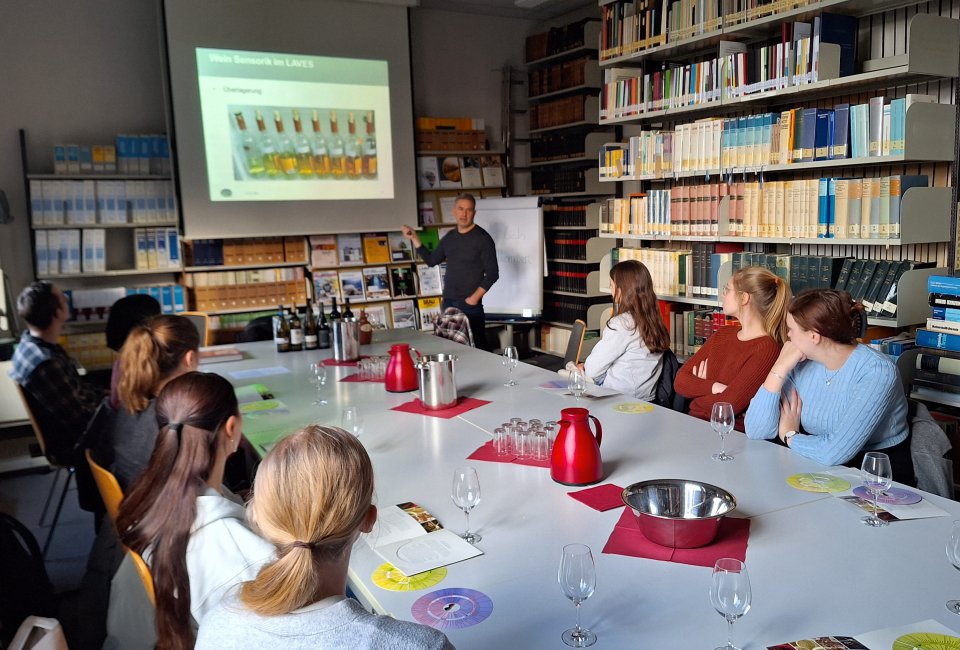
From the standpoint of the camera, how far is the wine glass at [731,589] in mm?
1212

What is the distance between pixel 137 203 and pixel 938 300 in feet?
17.6

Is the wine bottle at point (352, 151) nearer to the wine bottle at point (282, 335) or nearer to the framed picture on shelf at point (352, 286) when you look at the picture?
the framed picture on shelf at point (352, 286)

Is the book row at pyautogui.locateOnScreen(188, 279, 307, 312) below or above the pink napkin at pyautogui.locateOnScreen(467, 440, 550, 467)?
above

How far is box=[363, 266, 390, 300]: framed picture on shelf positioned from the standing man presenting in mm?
869

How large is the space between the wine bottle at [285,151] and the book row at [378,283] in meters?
0.89

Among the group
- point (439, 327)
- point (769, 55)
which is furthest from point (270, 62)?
point (769, 55)

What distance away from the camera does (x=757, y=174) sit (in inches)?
177

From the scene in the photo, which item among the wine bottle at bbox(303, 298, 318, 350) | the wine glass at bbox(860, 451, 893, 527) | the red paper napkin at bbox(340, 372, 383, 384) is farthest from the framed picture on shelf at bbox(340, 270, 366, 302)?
the wine glass at bbox(860, 451, 893, 527)

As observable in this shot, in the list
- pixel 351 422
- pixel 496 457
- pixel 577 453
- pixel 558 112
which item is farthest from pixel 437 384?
pixel 558 112

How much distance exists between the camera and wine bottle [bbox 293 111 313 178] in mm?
6324

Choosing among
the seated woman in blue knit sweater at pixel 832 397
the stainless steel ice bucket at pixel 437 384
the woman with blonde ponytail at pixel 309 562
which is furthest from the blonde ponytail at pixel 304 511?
the stainless steel ice bucket at pixel 437 384

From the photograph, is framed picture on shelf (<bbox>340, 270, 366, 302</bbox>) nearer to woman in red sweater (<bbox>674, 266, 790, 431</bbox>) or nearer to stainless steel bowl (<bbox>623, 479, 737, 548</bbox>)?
woman in red sweater (<bbox>674, 266, 790, 431</bbox>)

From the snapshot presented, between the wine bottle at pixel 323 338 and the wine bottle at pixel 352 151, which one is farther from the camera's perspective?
the wine bottle at pixel 352 151

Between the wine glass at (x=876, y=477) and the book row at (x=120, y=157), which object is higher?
the book row at (x=120, y=157)
